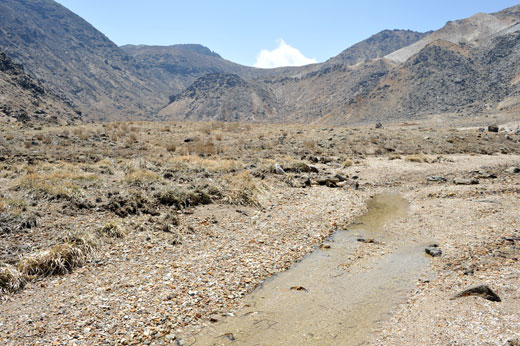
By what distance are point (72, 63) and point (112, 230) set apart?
596 feet

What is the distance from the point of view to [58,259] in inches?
336

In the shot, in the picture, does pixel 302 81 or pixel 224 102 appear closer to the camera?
pixel 224 102

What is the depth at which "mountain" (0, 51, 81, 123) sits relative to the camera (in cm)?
4997

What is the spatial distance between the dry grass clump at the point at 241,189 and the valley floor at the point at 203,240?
10cm

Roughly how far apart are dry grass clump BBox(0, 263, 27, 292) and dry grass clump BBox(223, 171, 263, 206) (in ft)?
29.3

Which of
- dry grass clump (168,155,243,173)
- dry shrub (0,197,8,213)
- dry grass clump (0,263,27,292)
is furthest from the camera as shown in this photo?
dry grass clump (168,155,243,173)

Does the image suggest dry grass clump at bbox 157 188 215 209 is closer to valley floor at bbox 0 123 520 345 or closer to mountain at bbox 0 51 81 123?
valley floor at bbox 0 123 520 345

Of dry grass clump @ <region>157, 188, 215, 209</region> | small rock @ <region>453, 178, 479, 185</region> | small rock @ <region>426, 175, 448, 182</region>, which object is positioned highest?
small rock @ <region>453, 178, 479, 185</region>

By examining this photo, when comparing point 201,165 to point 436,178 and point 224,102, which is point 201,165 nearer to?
point 436,178

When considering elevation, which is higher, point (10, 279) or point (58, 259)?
point (58, 259)

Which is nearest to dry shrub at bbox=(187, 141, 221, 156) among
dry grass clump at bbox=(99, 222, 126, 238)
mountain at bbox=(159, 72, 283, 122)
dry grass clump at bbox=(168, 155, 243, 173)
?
dry grass clump at bbox=(168, 155, 243, 173)

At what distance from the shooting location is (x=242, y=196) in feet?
52.9

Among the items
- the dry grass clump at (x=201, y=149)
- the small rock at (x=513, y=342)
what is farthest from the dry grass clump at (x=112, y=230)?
the dry grass clump at (x=201, y=149)

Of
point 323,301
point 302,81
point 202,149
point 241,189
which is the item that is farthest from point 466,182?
point 302,81
